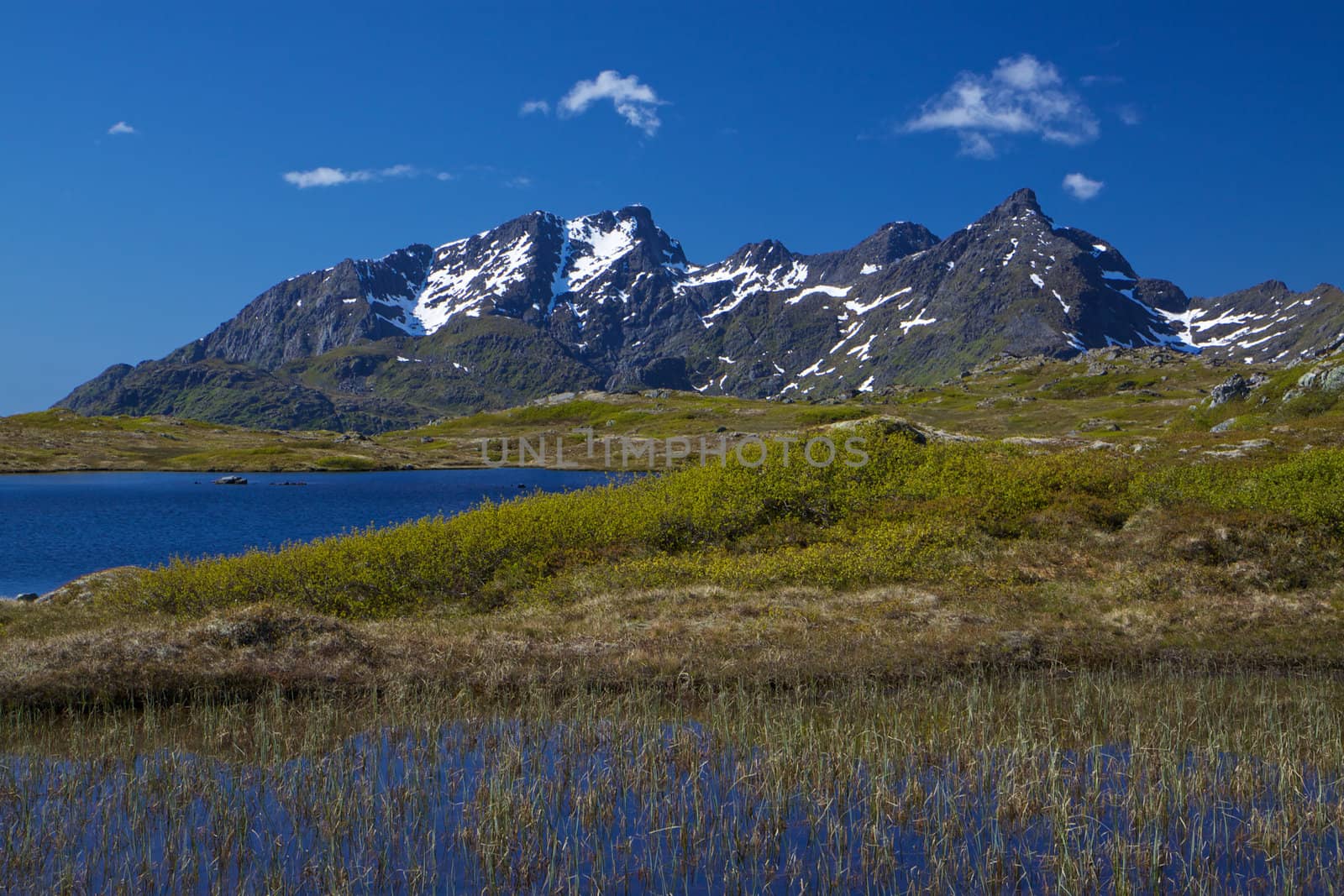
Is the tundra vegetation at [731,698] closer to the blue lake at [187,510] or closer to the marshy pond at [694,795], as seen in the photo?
the marshy pond at [694,795]

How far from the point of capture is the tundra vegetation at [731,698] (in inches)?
457

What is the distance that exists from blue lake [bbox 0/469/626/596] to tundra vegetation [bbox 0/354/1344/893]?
13903mm

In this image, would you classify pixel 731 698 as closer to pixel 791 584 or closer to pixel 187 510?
pixel 791 584

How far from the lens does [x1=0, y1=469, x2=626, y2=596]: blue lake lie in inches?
2144

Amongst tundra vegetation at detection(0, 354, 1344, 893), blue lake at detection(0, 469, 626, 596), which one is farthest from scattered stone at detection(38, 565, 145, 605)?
blue lake at detection(0, 469, 626, 596)

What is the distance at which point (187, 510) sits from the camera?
84.8 metres

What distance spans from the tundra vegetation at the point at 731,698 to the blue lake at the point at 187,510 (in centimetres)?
1390

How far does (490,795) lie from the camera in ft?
42.7

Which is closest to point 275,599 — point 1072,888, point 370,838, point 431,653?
point 431,653

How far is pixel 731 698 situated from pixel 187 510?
276ft

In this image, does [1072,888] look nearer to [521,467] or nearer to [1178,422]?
[1178,422]

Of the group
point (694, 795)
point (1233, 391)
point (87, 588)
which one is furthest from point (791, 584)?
point (1233, 391)

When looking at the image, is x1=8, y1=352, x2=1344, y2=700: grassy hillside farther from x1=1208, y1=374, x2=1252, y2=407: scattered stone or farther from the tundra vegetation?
x1=1208, y1=374, x2=1252, y2=407: scattered stone

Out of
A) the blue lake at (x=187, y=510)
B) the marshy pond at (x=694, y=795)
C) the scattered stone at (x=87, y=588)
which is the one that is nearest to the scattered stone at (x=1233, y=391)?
the blue lake at (x=187, y=510)
